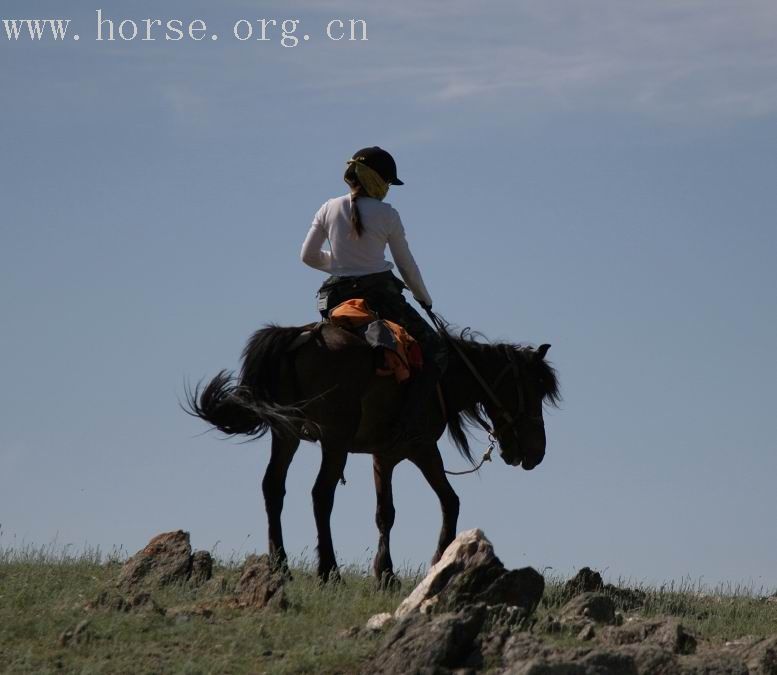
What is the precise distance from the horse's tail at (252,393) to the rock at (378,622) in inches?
104

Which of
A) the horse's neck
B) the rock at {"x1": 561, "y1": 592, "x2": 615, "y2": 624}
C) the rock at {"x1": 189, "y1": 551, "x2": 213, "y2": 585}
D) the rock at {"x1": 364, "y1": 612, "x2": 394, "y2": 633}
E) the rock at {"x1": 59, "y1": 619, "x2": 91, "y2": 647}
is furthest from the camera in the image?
the horse's neck

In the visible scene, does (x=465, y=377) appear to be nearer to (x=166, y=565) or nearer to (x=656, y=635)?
(x=166, y=565)

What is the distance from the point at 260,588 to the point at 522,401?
167 inches

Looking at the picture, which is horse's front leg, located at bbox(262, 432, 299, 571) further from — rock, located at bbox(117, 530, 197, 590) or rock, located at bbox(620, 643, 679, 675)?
rock, located at bbox(620, 643, 679, 675)

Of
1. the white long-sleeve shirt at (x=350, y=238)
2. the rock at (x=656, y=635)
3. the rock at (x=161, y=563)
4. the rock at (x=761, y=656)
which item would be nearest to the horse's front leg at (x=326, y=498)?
the rock at (x=161, y=563)

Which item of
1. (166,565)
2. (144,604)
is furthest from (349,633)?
(166,565)

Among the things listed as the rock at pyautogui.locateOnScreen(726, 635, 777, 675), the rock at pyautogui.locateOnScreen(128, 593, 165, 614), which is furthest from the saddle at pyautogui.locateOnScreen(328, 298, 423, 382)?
the rock at pyautogui.locateOnScreen(726, 635, 777, 675)

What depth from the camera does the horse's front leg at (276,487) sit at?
13.0 metres

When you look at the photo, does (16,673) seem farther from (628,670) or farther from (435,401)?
(435,401)

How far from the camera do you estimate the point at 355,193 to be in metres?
13.3

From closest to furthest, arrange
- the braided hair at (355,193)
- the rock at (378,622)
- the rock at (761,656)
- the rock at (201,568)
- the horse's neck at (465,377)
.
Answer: the rock at (761,656), the rock at (378,622), the rock at (201,568), the braided hair at (355,193), the horse's neck at (465,377)

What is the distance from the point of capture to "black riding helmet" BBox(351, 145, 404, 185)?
13383 mm

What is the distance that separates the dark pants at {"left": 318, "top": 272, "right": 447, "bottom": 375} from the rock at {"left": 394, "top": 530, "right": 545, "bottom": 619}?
260 centimetres

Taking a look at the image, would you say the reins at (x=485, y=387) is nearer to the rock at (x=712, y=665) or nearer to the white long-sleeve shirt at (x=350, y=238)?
the white long-sleeve shirt at (x=350, y=238)
